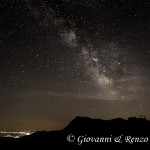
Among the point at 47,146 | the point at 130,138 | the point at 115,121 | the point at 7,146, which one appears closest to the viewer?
the point at 130,138

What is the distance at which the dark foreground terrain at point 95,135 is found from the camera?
3100 cm

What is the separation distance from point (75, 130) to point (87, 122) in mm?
2895

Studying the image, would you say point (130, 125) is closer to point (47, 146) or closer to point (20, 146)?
point (47, 146)

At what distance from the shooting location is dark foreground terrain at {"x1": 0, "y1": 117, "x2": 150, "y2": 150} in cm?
3100

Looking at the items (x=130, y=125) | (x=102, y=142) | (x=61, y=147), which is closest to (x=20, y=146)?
(x=61, y=147)

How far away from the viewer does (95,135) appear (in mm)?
34281

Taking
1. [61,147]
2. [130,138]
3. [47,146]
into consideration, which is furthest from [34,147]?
[130,138]

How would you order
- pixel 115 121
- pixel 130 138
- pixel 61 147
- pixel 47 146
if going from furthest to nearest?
pixel 115 121, pixel 47 146, pixel 61 147, pixel 130 138

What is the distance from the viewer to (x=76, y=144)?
32.2 metres

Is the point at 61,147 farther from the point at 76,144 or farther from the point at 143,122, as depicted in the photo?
the point at 143,122

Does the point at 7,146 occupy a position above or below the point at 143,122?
below

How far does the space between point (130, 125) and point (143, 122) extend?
7.11 ft

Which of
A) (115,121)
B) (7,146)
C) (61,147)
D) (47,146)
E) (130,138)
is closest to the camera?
(130,138)

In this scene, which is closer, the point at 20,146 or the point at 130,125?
the point at 130,125
